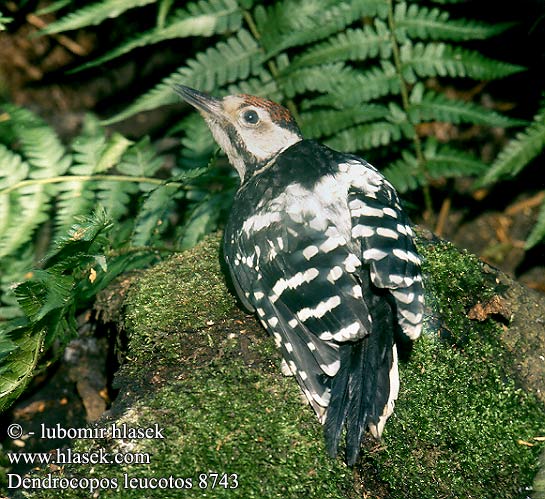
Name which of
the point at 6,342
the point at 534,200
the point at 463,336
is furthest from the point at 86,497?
the point at 534,200

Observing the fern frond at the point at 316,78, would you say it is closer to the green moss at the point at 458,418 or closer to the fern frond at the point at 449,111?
the fern frond at the point at 449,111

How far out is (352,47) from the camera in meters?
4.65

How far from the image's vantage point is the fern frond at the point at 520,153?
4.32 m

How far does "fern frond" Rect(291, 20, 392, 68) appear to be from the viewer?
465cm

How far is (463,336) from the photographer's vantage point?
11.2ft

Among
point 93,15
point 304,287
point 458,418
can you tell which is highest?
point 93,15

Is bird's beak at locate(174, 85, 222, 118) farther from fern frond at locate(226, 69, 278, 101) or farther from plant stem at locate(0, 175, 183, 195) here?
fern frond at locate(226, 69, 278, 101)

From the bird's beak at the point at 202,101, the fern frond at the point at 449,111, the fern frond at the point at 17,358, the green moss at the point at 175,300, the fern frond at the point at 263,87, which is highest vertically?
the bird's beak at the point at 202,101

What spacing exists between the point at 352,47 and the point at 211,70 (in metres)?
0.93

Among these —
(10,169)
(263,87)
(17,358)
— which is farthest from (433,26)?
(17,358)

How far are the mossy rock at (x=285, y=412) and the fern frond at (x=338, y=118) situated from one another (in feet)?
4.55

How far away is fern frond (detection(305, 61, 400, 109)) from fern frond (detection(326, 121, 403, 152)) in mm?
178

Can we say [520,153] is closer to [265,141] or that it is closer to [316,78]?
[316,78]

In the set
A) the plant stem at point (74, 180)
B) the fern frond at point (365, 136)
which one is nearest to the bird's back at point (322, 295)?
the plant stem at point (74, 180)
